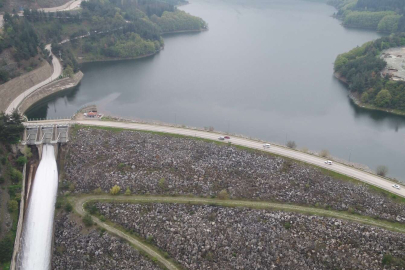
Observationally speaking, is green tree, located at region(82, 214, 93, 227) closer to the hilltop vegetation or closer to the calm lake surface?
the calm lake surface

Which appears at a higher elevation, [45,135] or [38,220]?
[45,135]

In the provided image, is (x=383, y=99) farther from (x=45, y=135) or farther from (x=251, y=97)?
(x=45, y=135)

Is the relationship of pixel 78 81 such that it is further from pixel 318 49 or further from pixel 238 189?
pixel 318 49

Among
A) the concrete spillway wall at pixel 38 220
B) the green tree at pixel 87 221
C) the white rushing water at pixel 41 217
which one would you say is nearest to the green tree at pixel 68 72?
the white rushing water at pixel 41 217

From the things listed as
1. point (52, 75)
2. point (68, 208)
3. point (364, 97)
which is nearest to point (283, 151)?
point (68, 208)

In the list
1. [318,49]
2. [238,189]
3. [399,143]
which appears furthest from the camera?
[318,49]

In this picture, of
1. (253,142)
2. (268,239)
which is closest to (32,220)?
(268,239)
